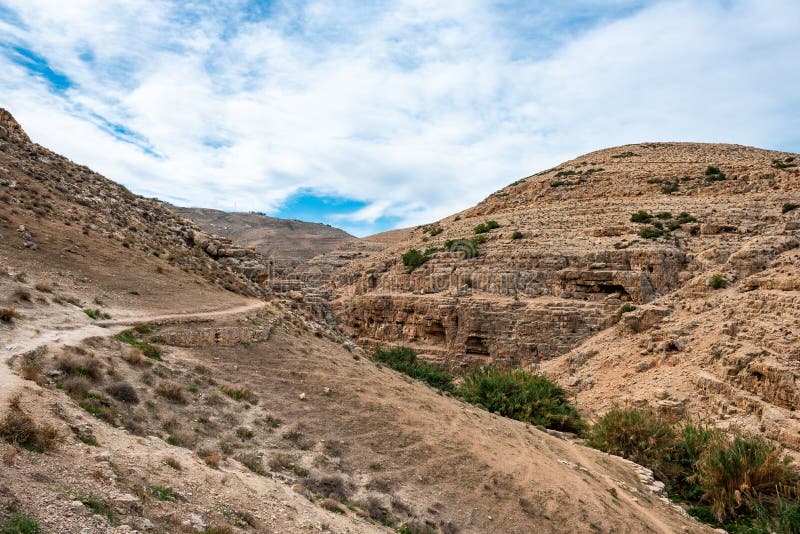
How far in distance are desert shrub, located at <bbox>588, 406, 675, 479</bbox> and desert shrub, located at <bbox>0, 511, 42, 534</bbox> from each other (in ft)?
39.7

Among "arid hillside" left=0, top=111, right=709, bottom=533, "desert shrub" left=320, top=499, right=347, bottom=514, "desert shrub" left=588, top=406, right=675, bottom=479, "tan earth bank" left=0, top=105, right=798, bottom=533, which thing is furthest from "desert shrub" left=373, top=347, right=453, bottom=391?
"desert shrub" left=320, top=499, right=347, bottom=514

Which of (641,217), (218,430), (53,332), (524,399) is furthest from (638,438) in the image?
(641,217)

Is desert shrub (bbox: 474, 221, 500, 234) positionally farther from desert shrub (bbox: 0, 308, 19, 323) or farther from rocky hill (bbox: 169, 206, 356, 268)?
rocky hill (bbox: 169, 206, 356, 268)

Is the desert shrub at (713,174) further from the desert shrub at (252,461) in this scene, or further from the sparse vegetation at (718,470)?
the desert shrub at (252,461)

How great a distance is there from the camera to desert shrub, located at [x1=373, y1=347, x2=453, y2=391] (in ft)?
56.7

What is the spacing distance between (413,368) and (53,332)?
12.4 metres

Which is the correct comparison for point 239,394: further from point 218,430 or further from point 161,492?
point 161,492

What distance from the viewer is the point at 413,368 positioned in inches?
730

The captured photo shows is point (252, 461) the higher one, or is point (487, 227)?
point (487, 227)

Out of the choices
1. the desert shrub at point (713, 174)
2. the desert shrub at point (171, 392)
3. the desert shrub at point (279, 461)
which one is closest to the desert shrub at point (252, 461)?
the desert shrub at point (279, 461)

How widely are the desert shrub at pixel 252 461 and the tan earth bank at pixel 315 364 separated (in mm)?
23

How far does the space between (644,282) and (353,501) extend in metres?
17.5

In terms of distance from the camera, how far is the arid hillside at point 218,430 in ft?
15.8

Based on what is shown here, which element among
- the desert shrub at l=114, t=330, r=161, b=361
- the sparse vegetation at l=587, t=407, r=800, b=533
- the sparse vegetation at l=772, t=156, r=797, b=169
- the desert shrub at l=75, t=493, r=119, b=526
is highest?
the sparse vegetation at l=772, t=156, r=797, b=169
